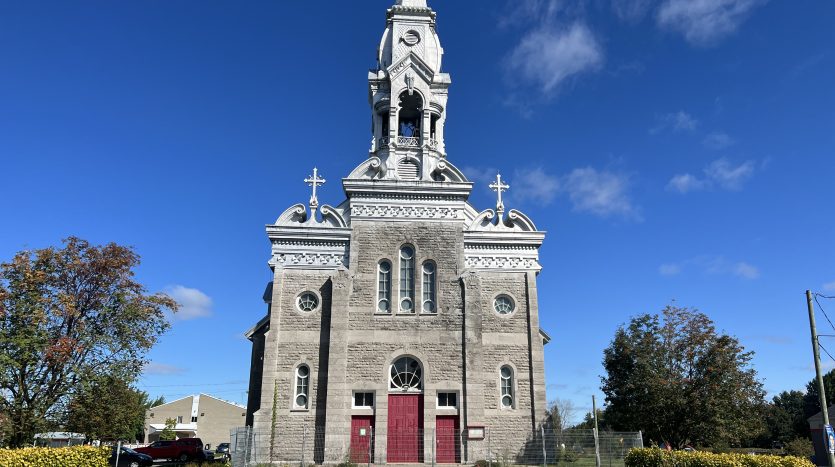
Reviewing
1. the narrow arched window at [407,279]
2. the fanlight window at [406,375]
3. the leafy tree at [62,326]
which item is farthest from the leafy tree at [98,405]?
the narrow arched window at [407,279]

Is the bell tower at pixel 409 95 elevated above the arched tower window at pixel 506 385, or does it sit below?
above

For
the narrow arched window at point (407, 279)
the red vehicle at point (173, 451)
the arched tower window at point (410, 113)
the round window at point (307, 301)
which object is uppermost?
the arched tower window at point (410, 113)

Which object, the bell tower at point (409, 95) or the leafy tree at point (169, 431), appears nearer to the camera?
the bell tower at point (409, 95)

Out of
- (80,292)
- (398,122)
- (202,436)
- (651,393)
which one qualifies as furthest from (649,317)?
(202,436)

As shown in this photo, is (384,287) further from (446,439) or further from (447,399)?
(446,439)

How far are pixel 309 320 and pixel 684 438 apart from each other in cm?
1980

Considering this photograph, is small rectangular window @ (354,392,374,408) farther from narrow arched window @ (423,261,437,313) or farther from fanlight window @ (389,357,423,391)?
narrow arched window @ (423,261,437,313)

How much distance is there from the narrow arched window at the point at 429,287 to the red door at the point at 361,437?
5032 mm

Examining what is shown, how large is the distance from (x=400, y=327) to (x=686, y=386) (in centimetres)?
1492

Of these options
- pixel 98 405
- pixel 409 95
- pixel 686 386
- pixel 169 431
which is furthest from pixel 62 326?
pixel 169 431

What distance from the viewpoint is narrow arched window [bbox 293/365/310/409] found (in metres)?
24.0

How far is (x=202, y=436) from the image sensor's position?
2680 inches

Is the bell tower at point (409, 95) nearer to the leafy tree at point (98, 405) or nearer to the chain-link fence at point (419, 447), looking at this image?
the chain-link fence at point (419, 447)

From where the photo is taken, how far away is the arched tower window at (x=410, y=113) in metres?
30.2
